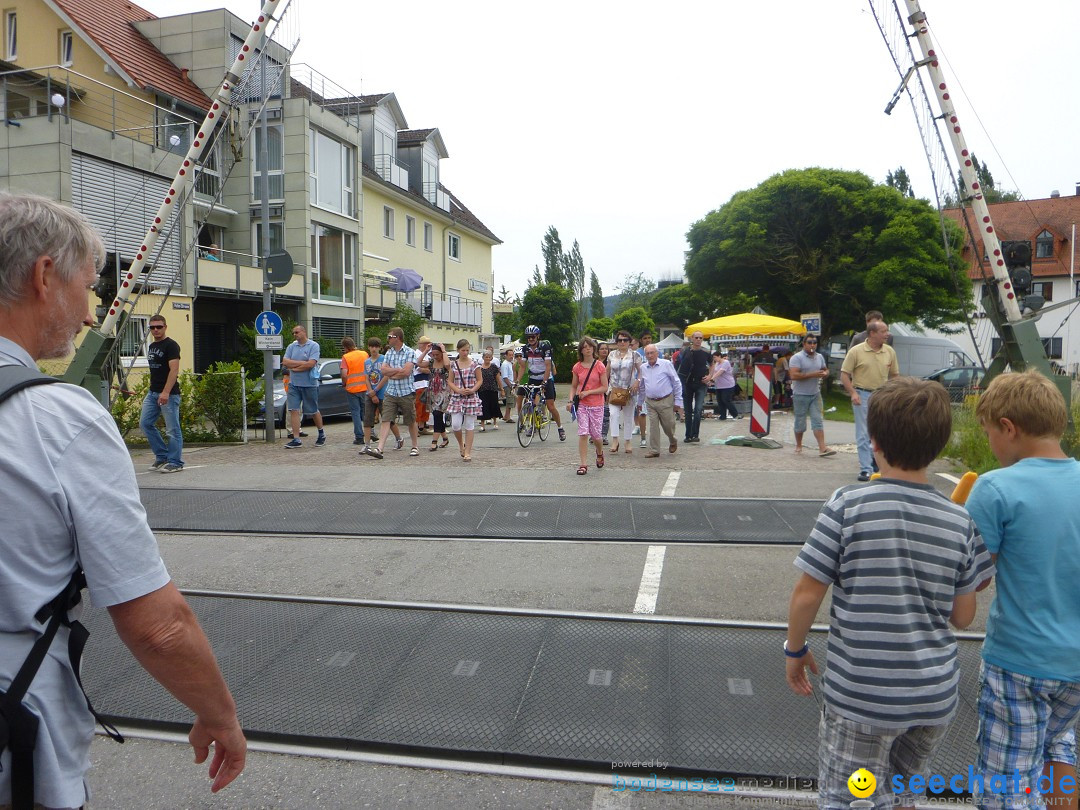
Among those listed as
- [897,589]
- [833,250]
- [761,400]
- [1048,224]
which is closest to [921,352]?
[833,250]

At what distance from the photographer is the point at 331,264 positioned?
1168 inches

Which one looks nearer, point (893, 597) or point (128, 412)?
point (893, 597)

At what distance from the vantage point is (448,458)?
1183 cm

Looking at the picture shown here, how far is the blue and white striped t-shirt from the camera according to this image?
84.0 inches

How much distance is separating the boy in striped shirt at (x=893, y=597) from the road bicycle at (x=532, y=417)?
11.3 metres

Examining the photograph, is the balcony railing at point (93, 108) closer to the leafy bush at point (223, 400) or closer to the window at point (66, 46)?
the window at point (66, 46)

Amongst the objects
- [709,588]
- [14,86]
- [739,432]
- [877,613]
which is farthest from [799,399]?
[14,86]

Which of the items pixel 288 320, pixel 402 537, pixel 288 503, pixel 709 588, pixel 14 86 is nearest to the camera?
pixel 709 588

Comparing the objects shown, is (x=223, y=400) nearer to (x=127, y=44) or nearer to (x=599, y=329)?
(x=127, y=44)

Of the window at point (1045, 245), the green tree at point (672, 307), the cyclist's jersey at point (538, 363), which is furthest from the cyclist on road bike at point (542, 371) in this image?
the green tree at point (672, 307)

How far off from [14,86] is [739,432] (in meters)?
21.3

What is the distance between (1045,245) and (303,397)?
188ft

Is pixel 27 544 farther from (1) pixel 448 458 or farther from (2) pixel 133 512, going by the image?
(1) pixel 448 458

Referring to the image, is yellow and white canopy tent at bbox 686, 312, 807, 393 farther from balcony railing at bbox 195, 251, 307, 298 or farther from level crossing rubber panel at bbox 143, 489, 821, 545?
level crossing rubber panel at bbox 143, 489, 821, 545
